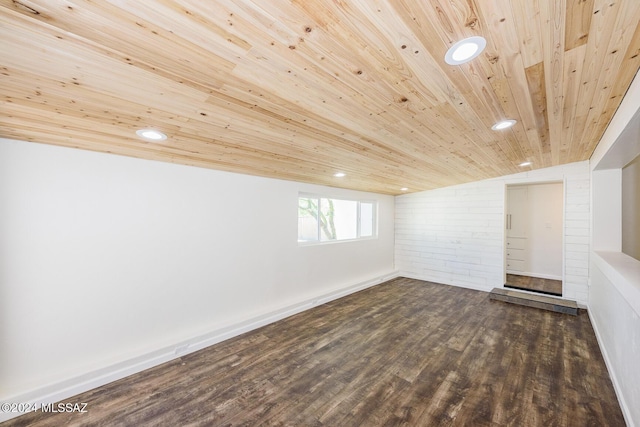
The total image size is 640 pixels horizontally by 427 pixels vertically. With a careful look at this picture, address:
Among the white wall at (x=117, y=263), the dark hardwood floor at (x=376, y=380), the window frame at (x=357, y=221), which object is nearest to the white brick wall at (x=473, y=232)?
the window frame at (x=357, y=221)

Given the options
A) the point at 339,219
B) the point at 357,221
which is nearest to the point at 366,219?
the point at 357,221

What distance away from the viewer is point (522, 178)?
190 inches

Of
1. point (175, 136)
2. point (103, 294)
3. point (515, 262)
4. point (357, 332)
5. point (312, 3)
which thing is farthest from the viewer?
point (515, 262)

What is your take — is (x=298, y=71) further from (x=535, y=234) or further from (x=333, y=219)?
(x=535, y=234)

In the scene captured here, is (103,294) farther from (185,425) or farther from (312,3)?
(312,3)

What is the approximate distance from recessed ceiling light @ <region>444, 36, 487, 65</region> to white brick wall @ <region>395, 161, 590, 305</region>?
180 inches

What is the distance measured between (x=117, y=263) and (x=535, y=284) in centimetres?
727

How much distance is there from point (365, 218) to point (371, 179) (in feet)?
5.87

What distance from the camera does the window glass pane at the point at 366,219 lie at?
19.3ft

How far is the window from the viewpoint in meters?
4.44

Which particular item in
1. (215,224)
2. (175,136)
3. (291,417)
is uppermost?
(175,136)

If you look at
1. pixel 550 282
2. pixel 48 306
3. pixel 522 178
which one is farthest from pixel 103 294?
pixel 550 282

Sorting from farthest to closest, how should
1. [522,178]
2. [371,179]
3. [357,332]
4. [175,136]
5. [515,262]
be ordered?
[515,262] → [522,178] → [371,179] → [357,332] → [175,136]

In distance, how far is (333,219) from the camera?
5.09 metres
